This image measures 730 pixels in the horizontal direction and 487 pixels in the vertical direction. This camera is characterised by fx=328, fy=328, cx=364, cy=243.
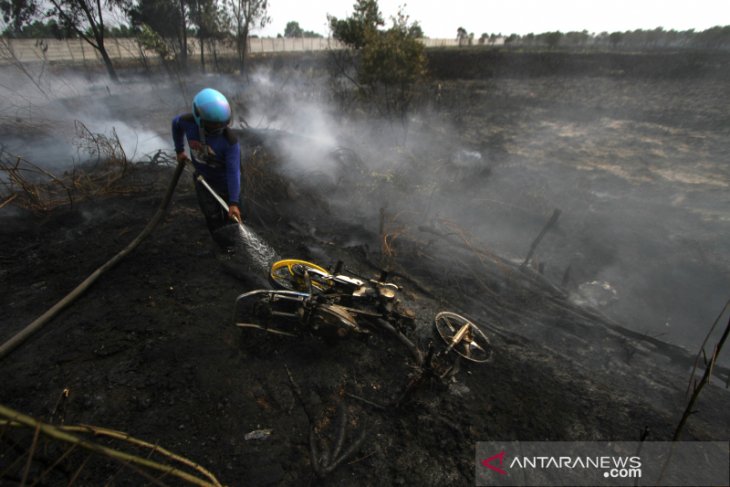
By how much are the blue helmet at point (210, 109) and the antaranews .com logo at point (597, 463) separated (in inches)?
182

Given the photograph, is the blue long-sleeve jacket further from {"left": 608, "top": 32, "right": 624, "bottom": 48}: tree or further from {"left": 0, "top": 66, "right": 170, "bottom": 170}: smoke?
{"left": 608, "top": 32, "right": 624, "bottom": 48}: tree

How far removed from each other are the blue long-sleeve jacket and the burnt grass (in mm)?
1212

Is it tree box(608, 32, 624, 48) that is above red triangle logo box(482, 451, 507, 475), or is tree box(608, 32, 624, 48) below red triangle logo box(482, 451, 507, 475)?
above

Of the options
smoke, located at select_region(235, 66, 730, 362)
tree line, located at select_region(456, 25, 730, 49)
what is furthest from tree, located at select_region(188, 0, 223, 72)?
tree line, located at select_region(456, 25, 730, 49)

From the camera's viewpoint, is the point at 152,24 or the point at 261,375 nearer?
the point at 261,375

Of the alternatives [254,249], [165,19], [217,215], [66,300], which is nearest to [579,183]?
[254,249]

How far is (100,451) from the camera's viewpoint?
3.45ft

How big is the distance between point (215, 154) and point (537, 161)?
41.7 ft

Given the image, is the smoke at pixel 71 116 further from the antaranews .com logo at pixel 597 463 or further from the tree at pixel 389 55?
the antaranews .com logo at pixel 597 463

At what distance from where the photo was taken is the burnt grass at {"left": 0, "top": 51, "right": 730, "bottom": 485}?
280cm

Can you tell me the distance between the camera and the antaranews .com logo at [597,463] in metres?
2.90

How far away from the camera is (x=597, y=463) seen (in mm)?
3062

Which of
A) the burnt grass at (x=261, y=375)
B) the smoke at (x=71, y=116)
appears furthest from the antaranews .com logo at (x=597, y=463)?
the smoke at (x=71, y=116)

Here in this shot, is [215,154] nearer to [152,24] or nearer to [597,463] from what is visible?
[597,463]
